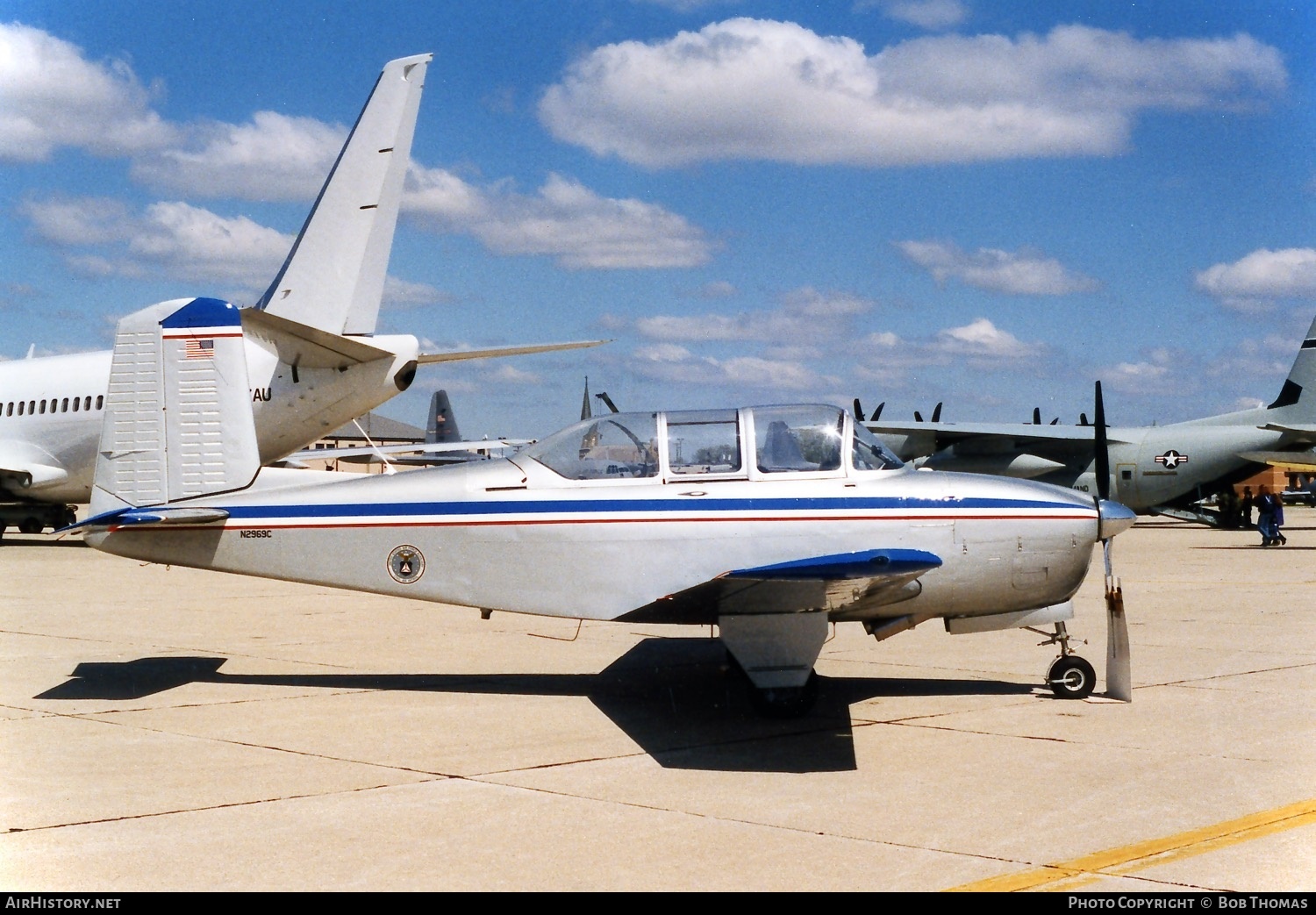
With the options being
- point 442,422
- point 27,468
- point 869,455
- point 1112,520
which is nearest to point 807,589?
point 869,455

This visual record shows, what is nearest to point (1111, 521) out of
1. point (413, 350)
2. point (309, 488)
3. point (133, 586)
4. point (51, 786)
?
point (309, 488)

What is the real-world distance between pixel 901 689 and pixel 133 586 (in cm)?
1412

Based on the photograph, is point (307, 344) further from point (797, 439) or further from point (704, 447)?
point (797, 439)

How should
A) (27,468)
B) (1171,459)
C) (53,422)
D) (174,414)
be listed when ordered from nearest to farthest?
(174,414), (53,422), (27,468), (1171,459)

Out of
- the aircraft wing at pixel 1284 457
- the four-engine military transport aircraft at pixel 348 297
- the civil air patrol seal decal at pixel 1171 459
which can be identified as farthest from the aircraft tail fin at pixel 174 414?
the aircraft wing at pixel 1284 457

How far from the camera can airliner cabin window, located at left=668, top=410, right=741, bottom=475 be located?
30.8 feet

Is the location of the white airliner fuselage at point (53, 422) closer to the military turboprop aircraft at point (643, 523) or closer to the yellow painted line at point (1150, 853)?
the military turboprop aircraft at point (643, 523)

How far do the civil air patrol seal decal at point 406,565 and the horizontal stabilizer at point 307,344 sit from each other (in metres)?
5.17

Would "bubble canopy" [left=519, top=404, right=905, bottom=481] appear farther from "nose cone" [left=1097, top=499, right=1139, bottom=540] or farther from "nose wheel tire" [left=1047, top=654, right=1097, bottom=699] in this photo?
"nose wheel tire" [left=1047, top=654, right=1097, bottom=699]

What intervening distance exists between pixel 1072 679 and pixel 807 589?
285 centimetres

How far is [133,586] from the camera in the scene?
19.8 m

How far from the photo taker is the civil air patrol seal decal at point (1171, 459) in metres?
36.2

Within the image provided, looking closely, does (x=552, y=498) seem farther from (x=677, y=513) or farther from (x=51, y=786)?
(x=51, y=786)

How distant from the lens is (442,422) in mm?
65500
